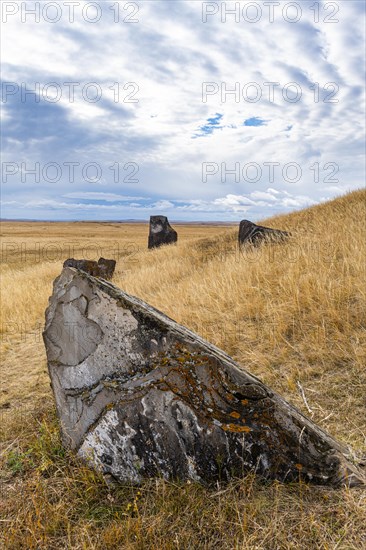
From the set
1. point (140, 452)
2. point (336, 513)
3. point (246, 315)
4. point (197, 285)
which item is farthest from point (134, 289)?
point (336, 513)

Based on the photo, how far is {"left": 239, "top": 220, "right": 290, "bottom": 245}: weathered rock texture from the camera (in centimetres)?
1148

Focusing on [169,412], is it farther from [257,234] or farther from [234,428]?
[257,234]

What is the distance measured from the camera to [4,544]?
7.86ft

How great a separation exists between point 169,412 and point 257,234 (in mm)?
10554

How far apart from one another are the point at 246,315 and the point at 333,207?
10301 millimetres

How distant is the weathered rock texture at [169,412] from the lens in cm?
264

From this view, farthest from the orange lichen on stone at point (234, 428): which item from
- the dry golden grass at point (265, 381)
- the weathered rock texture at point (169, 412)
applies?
the dry golden grass at point (265, 381)

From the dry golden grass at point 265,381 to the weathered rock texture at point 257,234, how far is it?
1.34 metres

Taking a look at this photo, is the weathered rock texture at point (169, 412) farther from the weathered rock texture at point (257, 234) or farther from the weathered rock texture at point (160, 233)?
the weathered rock texture at point (160, 233)

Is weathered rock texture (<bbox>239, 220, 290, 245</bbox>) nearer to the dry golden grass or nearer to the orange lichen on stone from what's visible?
the dry golden grass

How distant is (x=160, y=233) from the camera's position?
78.6 ft

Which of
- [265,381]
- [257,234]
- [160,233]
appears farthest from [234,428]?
[160,233]

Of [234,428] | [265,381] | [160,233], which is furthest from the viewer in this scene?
[160,233]

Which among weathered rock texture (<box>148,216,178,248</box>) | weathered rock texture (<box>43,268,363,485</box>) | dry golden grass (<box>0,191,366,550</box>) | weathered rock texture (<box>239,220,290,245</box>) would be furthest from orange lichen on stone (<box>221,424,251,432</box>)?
weathered rock texture (<box>148,216,178,248</box>)
